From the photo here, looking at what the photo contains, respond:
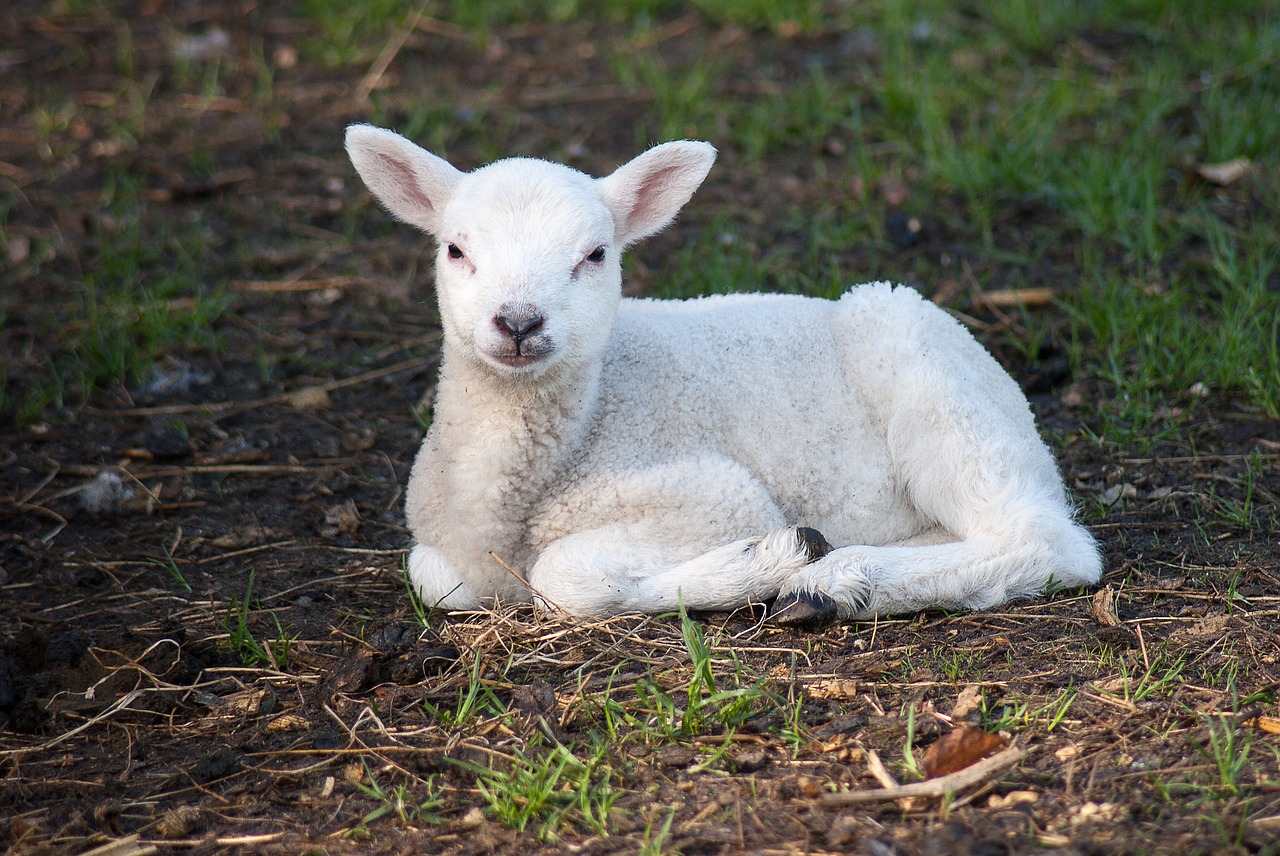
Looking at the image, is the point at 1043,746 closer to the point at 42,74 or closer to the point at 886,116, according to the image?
the point at 886,116

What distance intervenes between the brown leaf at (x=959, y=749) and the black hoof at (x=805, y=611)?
848mm

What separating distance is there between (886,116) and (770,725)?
17.4 ft

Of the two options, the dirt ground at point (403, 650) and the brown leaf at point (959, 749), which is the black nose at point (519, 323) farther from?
the brown leaf at point (959, 749)

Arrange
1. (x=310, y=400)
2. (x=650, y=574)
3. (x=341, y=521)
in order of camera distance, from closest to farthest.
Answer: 1. (x=650, y=574)
2. (x=341, y=521)
3. (x=310, y=400)

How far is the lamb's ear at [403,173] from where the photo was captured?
4.51m

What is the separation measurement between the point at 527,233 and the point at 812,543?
1409 millimetres

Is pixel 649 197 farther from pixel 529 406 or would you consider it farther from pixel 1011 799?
pixel 1011 799

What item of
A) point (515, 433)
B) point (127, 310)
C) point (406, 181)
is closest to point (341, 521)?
point (515, 433)

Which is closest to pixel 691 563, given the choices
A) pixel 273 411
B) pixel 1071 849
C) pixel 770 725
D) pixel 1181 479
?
pixel 770 725

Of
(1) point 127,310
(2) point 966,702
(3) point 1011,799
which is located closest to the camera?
(3) point 1011,799

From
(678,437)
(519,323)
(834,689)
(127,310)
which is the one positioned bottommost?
(127,310)

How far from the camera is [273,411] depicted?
6.30 m

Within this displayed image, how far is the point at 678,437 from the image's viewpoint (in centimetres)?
468

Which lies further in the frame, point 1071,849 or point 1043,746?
point 1043,746
